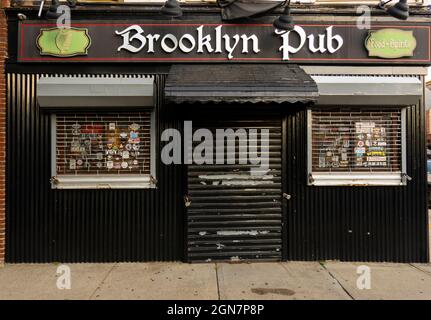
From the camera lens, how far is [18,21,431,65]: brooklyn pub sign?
6156 millimetres

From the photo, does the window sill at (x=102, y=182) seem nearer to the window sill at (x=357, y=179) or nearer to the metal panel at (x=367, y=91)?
the window sill at (x=357, y=179)

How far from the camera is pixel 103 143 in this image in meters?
6.34

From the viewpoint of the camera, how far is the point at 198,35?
6.25 meters

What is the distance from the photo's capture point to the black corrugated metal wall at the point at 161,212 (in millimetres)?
6188

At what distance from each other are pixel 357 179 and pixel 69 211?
5.32m

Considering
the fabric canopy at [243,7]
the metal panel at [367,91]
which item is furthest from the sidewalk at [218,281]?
the fabric canopy at [243,7]

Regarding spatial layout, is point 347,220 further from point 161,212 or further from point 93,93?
point 93,93

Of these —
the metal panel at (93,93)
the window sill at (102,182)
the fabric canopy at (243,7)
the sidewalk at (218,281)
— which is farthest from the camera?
the window sill at (102,182)

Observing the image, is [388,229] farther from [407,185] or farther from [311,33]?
[311,33]

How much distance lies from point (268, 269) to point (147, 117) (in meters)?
3.45

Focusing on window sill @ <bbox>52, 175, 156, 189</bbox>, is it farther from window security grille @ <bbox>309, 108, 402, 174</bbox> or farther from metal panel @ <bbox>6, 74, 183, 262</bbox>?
window security grille @ <bbox>309, 108, 402, 174</bbox>

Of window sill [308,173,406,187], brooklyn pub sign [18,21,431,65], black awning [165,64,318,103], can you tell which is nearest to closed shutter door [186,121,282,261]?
window sill [308,173,406,187]

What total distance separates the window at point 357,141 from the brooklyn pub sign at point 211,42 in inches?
39.3
